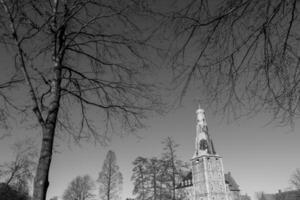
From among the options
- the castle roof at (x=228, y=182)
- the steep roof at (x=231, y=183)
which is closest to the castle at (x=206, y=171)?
the castle roof at (x=228, y=182)

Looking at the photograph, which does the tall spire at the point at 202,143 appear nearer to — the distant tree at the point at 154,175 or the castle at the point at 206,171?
the castle at the point at 206,171

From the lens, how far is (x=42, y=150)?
3801mm

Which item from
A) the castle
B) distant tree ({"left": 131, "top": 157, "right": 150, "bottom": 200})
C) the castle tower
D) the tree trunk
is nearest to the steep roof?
the castle

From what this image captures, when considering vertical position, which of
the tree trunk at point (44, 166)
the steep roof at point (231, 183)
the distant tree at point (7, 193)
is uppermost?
the steep roof at point (231, 183)

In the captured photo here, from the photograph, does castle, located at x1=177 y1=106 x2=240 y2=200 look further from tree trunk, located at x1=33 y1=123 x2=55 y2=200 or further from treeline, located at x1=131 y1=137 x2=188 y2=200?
tree trunk, located at x1=33 y1=123 x2=55 y2=200

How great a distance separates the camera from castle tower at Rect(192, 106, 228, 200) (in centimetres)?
5162

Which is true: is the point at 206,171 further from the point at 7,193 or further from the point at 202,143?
the point at 7,193

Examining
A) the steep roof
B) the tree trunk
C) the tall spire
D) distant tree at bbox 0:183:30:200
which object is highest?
the tall spire

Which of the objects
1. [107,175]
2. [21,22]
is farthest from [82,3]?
[107,175]

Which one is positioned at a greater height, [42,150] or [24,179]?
[24,179]

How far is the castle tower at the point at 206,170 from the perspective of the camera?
169 ft

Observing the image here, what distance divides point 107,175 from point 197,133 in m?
27.8

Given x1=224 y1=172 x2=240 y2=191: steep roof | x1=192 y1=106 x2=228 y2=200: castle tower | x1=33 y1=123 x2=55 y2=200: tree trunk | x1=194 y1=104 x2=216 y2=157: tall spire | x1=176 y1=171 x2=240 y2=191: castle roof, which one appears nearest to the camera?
x1=33 y1=123 x2=55 y2=200: tree trunk

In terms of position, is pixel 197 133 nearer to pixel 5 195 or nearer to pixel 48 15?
pixel 5 195
